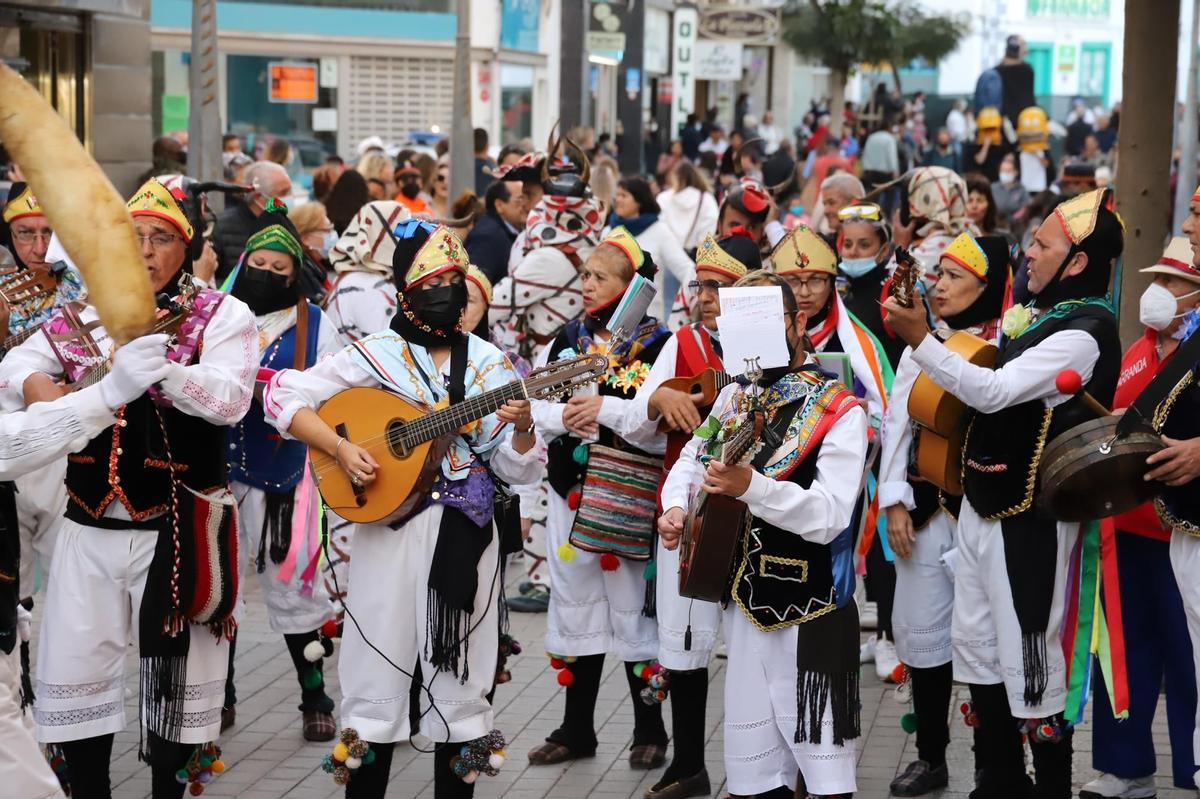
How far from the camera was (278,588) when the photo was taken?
7.00 m

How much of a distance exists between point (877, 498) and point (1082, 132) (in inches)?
786

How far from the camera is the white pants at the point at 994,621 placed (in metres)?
5.59

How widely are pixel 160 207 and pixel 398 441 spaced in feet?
3.72

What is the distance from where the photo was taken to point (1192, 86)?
1691 cm

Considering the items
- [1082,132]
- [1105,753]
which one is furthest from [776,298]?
[1082,132]

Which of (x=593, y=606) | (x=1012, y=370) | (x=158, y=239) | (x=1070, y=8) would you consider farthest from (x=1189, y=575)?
(x=1070, y=8)

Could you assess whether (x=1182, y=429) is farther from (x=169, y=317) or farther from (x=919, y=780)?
(x=169, y=317)

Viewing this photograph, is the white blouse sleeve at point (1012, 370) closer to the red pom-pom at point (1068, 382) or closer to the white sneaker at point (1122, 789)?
the red pom-pom at point (1068, 382)

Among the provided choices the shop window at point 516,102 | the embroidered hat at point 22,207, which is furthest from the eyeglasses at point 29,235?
the shop window at point 516,102

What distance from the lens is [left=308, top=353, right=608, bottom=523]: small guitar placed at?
524 centimetres

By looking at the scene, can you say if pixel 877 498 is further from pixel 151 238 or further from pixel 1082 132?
pixel 1082 132

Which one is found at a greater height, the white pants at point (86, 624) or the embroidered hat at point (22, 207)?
the embroidered hat at point (22, 207)

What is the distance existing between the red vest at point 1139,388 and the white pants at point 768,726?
143 centimetres

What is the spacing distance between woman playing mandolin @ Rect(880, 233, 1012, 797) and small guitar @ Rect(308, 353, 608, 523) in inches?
52.2
